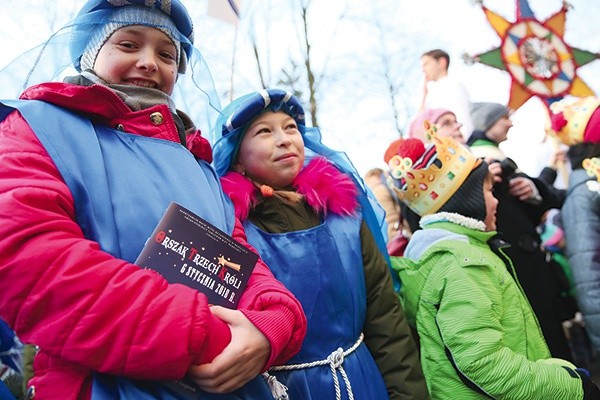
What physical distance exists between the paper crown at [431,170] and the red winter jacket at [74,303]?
1668mm

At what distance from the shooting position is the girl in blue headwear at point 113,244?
2.93 ft

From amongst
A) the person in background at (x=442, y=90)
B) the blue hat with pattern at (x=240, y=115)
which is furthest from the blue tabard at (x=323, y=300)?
the person in background at (x=442, y=90)

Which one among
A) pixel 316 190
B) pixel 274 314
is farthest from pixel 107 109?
pixel 316 190

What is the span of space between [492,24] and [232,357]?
482cm

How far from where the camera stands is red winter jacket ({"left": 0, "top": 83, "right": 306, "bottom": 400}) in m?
0.89

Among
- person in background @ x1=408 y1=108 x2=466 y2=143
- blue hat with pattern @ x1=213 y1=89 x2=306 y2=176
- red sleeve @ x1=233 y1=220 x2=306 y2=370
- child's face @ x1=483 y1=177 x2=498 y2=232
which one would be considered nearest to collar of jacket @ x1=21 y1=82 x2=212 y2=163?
red sleeve @ x1=233 y1=220 x2=306 y2=370

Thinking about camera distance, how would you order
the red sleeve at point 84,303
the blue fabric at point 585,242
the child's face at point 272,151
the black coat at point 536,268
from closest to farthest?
the red sleeve at point 84,303 → the child's face at point 272,151 → the black coat at point 536,268 → the blue fabric at point 585,242

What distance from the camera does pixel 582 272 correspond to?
2.83 m

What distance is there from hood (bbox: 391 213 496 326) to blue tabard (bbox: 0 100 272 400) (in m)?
1.07

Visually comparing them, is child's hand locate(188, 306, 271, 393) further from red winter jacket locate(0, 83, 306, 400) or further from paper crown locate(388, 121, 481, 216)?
paper crown locate(388, 121, 481, 216)

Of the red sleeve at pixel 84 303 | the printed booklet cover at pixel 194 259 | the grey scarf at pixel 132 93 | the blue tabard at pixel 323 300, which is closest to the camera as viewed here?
the red sleeve at pixel 84 303

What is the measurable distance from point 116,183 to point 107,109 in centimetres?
21

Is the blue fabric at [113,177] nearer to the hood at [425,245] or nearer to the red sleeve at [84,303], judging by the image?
the red sleeve at [84,303]

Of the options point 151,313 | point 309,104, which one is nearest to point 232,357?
point 151,313
